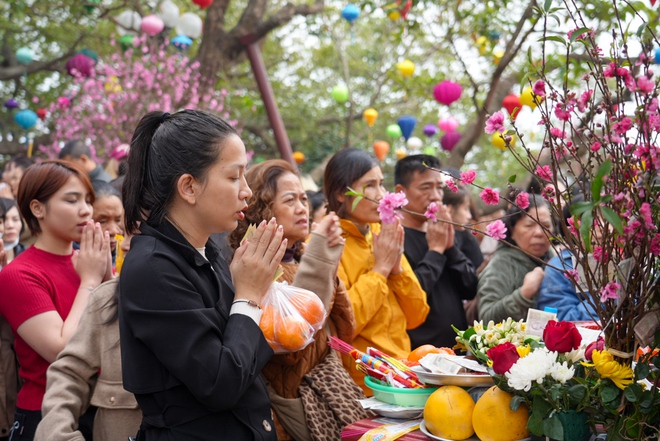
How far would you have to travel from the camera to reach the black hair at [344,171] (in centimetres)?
348

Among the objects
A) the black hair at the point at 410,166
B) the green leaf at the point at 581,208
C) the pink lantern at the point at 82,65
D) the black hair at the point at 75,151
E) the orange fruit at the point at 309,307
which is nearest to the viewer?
the green leaf at the point at 581,208

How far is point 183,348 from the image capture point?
5.70 ft

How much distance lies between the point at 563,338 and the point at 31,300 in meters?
1.90

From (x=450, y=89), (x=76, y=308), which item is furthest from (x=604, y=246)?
(x=450, y=89)

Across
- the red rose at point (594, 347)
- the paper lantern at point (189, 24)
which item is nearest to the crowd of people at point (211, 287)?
the red rose at point (594, 347)

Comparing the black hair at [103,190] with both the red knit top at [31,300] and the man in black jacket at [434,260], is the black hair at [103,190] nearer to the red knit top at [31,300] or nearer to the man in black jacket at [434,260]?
the red knit top at [31,300]

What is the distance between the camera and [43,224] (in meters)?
2.95

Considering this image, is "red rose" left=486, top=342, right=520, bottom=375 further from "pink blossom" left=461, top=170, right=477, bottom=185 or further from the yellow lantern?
the yellow lantern

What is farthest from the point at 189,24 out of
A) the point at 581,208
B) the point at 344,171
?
the point at 581,208

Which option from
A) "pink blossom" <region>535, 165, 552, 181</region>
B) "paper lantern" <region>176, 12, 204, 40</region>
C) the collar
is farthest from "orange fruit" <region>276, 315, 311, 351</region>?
"paper lantern" <region>176, 12, 204, 40</region>

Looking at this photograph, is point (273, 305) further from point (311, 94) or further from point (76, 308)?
point (311, 94)

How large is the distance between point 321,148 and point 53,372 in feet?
41.4

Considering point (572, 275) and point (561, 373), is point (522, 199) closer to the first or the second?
point (572, 275)

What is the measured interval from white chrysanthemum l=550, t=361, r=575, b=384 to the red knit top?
1.84 m
